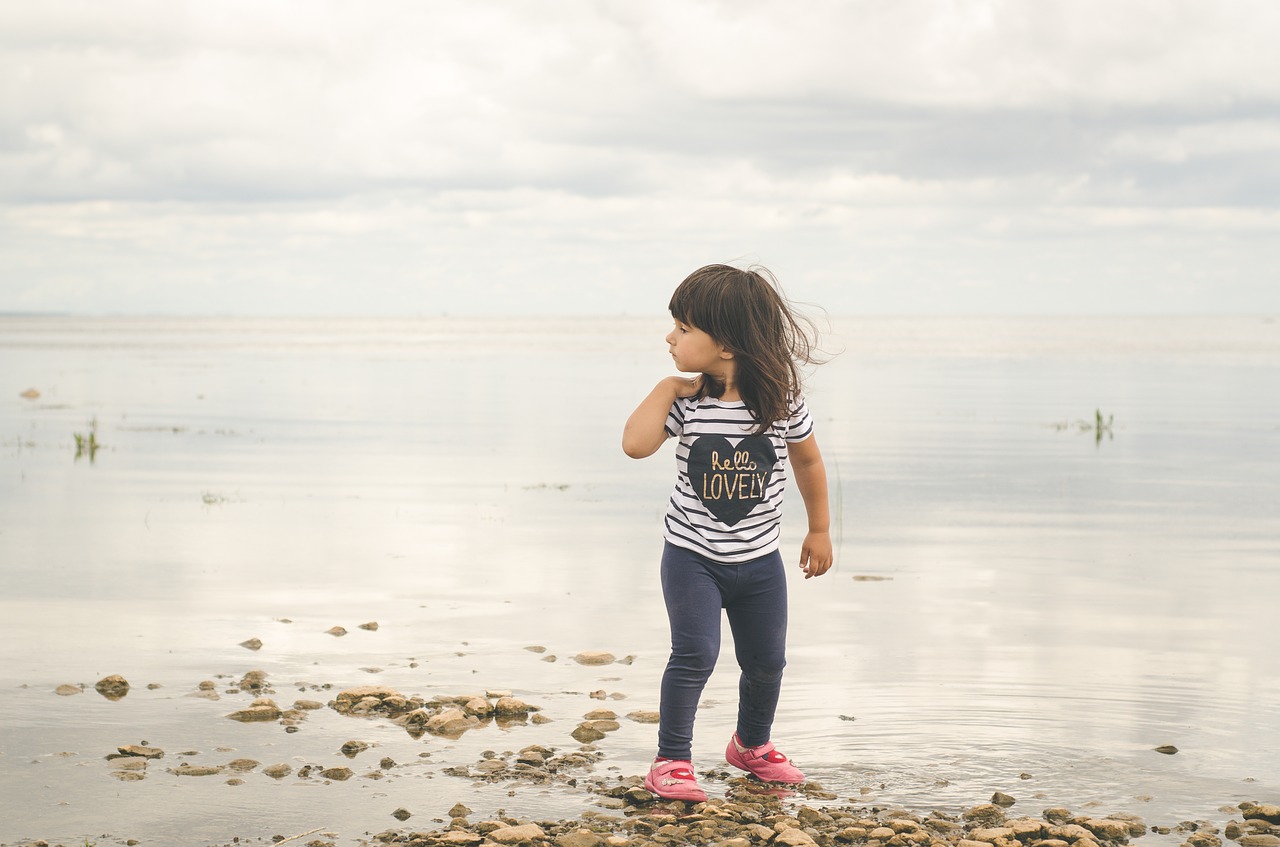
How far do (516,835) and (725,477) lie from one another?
1.51 meters

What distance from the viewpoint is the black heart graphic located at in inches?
206

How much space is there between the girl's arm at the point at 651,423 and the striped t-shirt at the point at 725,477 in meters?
0.08

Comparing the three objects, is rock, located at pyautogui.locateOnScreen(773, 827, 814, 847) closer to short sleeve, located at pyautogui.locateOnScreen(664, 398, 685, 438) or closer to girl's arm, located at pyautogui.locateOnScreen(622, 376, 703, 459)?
girl's arm, located at pyautogui.locateOnScreen(622, 376, 703, 459)

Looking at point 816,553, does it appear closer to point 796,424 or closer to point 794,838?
point 796,424

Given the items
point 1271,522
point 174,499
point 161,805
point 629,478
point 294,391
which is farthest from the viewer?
point 294,391

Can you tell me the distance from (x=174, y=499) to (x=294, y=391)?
2079 cm

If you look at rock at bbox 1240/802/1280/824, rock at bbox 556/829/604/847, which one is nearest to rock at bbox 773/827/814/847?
rock at bbox 556/829/604/847

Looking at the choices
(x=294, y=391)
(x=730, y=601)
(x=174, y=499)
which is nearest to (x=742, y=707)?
(x=730, y=601)

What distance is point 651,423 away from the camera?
5.20m

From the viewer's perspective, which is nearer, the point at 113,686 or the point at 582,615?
the point at 113,686

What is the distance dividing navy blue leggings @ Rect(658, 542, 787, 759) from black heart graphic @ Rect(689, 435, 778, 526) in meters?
0.21

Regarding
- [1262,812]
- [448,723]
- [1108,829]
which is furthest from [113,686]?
[1262,812]

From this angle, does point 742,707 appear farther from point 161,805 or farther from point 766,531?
point 161,805

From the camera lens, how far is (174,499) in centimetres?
1429
